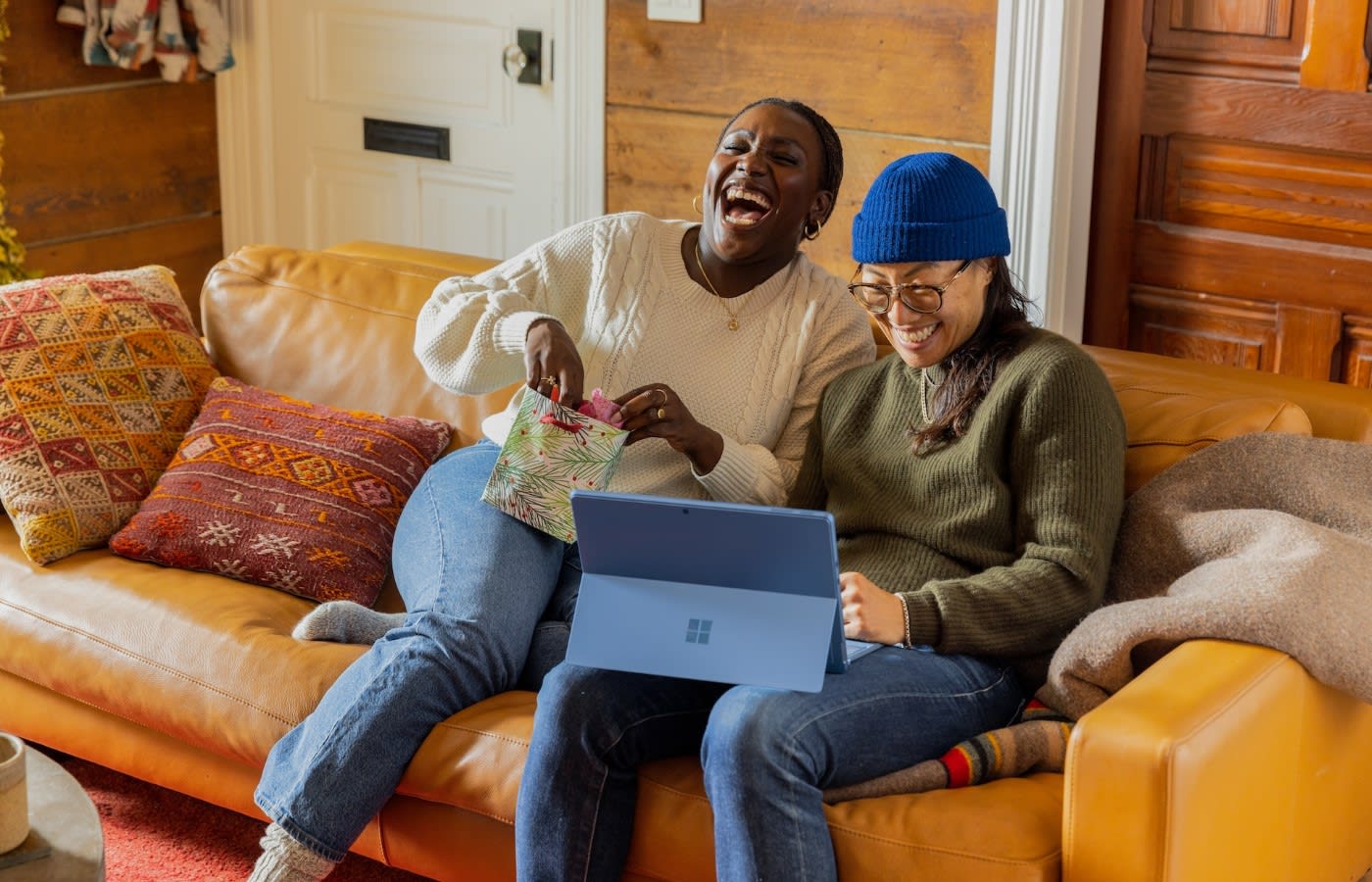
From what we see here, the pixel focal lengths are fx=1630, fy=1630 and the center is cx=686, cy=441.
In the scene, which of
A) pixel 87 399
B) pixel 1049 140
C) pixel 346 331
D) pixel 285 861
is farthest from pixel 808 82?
pixel 285 861

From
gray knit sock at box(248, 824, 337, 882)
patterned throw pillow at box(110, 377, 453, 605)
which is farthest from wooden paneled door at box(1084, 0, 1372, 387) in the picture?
gray knit sock at box(248, 824, 337, 882)

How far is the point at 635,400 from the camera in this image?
2.05m

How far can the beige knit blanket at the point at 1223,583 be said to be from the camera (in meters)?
1.72

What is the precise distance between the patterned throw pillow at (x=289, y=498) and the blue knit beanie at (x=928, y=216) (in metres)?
0.87

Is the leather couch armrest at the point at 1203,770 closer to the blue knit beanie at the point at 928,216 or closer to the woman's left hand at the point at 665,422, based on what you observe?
the blue knit beanie at the point at 928,216

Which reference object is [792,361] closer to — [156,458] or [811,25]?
[156,458]

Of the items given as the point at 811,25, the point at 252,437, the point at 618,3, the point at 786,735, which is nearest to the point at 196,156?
the point at 618,3

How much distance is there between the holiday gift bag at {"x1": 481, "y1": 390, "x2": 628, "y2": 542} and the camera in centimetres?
207

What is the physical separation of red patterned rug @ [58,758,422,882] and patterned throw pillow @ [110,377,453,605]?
1.19 feet

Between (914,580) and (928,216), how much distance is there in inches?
17.0

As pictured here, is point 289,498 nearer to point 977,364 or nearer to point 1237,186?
point 977,364

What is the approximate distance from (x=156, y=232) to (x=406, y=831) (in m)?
2.72

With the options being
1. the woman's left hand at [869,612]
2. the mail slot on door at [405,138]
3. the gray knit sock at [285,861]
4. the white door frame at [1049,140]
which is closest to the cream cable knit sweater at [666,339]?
the woman's left hand at [869,612]

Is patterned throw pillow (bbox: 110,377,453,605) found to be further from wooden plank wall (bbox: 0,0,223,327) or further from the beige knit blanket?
wooden plank wall (bbox: 0,0,223,327)
